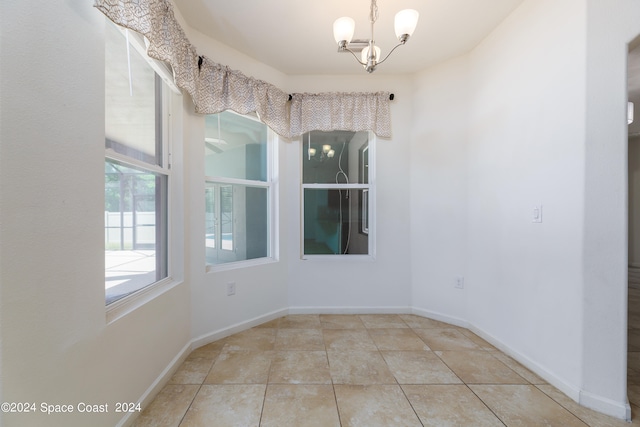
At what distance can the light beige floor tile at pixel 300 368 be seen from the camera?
1685 mm

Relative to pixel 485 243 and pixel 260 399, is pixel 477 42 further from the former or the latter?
pixel 260 399

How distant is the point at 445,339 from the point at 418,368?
0.58 metres

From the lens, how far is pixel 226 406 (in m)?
1.47

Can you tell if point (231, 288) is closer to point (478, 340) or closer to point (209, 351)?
point (209, 351)

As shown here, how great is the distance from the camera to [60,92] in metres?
0.95

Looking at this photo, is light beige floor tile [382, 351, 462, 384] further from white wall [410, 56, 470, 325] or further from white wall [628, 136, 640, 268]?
white wall [628, 136, 640, 268]

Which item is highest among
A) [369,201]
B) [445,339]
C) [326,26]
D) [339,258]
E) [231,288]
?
[326,26]

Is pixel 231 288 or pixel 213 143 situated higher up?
pixel 213 143

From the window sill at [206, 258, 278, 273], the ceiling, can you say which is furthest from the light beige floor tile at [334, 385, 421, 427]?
the ceiling

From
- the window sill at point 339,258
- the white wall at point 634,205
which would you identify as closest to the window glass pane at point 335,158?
the window sill at point 339,258

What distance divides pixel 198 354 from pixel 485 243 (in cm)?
259

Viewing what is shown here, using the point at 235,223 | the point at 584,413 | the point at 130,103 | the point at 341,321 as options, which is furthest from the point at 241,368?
the point at 584,413

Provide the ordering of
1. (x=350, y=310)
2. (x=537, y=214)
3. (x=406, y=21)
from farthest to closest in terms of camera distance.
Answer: (x=350, y=310)
(x=537, y=214)
(x=406, y=21)

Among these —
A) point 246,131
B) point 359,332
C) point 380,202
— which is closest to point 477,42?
point 380,202
